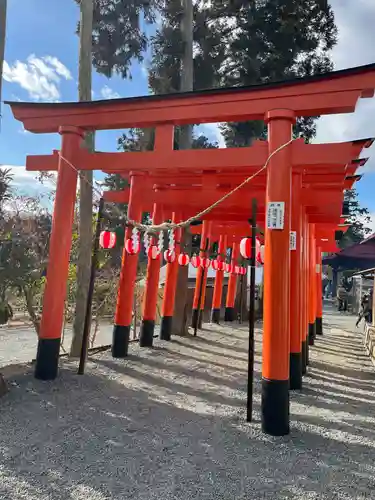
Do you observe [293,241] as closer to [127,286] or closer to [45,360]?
[127,286]

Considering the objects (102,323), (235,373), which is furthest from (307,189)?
(102,323)

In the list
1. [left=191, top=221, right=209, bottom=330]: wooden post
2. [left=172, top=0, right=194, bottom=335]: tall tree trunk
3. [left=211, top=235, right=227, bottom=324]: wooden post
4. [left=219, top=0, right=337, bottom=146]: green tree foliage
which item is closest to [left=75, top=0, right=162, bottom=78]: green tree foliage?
[left=172, top=0, right=194, bottom=335]: tall tree trunk

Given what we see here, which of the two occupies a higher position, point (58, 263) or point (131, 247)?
point (131, 247)

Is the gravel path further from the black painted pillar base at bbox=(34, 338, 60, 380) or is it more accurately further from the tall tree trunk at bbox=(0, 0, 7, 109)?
the tall tree trunk at bbox=(0, 0, 7, 109)

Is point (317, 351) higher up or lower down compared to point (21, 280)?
lower down

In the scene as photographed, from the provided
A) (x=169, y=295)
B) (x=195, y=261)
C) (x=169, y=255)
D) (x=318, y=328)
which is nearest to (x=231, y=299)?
(x=318, y=328)

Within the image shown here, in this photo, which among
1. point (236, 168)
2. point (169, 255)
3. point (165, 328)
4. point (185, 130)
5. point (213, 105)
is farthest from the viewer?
point (185, 130)

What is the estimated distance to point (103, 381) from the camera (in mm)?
5574

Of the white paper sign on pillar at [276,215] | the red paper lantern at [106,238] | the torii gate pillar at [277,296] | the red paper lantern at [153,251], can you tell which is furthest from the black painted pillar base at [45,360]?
the white paper sign on pillar at [276,215]

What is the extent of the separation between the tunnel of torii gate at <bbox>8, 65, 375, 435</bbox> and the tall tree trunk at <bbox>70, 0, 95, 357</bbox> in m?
0.87

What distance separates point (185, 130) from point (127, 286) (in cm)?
472

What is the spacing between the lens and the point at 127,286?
6.98 metres

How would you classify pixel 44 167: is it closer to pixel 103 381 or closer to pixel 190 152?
pixel 190 152

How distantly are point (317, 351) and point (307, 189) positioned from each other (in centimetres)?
429
